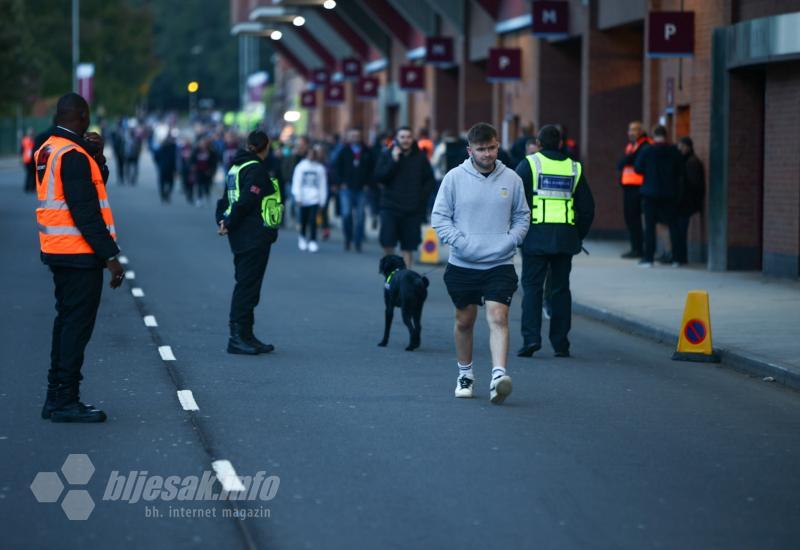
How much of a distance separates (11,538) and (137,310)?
32.2 ft

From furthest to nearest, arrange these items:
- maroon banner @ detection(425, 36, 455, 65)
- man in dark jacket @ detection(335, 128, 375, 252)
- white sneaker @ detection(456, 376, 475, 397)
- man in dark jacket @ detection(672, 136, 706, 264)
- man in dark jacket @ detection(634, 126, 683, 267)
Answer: maroon banner @ detection(425, 36, 455, 65), man in dark jacket @ detection(335, 128, 375, 252), man in dark jacket @ detection(672, 136, 706, 264), man in dark jacket @ detection(634, 126, 683, 267), white sneaker @ detection(456, 376, 475, 397)

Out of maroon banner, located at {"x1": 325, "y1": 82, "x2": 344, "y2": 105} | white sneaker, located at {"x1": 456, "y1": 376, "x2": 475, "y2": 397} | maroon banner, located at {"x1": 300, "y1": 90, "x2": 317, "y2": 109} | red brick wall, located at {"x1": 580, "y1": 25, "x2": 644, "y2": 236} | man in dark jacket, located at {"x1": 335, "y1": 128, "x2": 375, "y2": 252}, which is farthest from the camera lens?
maroon banner, located at {"x1": 300, "y1": 90, "x2": 317, "y2": 109}

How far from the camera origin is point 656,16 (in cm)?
2230

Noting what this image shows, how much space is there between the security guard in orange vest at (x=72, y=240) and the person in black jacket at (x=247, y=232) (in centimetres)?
A: 340

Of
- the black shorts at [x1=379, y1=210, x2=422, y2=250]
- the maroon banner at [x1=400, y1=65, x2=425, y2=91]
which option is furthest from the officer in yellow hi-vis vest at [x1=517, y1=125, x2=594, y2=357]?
the maroon banner at [x1=400, y1=65, x2=425, y2=91]

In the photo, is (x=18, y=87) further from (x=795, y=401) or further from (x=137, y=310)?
(x=795, y=401)

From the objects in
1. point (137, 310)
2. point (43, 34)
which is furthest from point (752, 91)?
point (43, 34)

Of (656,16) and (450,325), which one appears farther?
(656,16)

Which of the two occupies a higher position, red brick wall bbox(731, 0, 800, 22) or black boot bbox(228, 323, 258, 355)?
red brick wall bbox(731, 0, 800, 22)

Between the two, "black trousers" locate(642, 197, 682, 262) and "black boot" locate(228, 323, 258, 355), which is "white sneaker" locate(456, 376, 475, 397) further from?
"black trousers" locate(642, 197, 682, 262)

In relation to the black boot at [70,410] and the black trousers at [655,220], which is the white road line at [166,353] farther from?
the black trousers at [655,220]

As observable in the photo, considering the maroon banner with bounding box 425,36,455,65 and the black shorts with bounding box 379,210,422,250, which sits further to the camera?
the maroon banner with bounding box 425,36,455,65

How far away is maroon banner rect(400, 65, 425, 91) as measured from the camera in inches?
1657

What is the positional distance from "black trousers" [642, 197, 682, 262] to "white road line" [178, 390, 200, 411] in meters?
12.0
